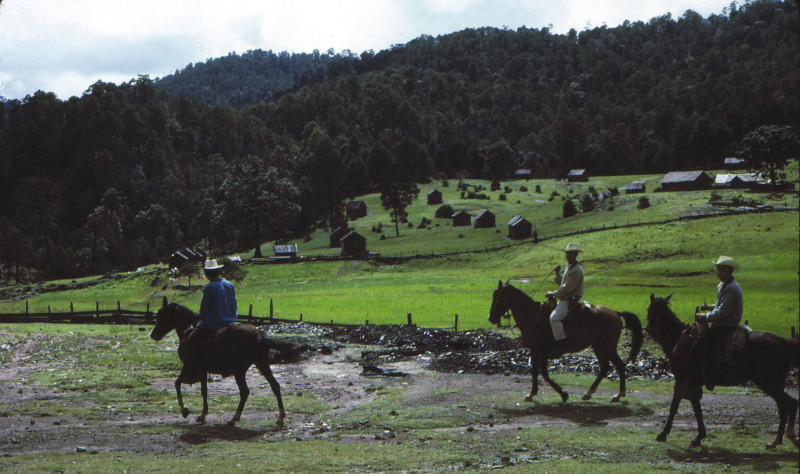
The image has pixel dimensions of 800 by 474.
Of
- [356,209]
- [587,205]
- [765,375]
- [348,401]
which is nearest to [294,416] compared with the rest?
[348,401]

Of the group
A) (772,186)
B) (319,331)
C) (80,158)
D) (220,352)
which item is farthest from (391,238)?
(80,158)

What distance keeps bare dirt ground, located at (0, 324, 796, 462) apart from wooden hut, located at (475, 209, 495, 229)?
7514cm

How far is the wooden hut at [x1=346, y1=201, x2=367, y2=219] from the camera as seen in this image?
12581 centimetres

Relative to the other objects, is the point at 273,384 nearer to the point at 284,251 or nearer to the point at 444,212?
the point at 284,251

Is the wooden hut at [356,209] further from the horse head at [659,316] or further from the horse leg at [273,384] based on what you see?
the horse head at [659,316]

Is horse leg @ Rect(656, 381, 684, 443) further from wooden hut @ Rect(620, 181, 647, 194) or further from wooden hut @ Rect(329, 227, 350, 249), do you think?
wooden hut @ Rect(620, 181, 647, 194)

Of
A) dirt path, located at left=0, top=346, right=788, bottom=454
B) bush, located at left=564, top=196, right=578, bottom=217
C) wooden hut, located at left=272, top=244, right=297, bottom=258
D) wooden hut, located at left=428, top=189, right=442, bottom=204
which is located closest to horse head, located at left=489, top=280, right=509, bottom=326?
dirt path, located at left=0, top=346, right=788, bottom=454

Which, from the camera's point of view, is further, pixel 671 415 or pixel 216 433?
pixel 216 433

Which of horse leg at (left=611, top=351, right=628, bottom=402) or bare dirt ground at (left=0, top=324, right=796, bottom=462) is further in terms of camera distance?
horse leg at (left=611, top=351, right=628, bottom=402)

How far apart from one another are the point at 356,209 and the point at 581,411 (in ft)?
363

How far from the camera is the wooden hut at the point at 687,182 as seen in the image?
11231 cm

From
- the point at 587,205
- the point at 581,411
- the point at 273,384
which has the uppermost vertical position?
the point at 587,205

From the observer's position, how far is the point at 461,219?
109 metres

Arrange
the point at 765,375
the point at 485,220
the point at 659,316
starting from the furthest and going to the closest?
the point at 485,220
the point at 659,316
the point at 765,375
